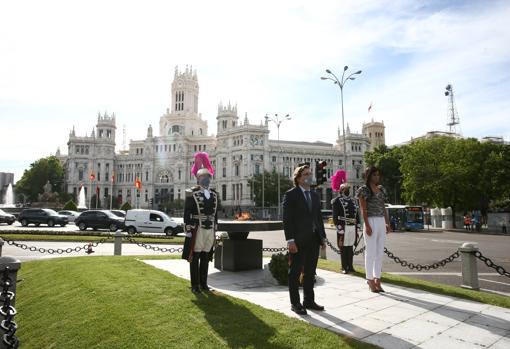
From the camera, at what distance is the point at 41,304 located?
24.8 feet

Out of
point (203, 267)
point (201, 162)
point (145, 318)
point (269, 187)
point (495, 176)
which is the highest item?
point (269, 187)

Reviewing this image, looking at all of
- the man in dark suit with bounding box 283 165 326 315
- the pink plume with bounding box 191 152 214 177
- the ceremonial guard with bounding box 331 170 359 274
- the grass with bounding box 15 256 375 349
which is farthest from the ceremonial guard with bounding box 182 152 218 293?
the ceremonial guard with bounding box 331 170 359 274

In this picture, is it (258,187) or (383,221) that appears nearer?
(383,221)

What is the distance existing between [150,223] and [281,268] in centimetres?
2206

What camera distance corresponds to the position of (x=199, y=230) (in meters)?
6.96

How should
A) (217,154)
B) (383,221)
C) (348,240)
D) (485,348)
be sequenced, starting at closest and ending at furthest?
Result: 1. (485,348)
2. (383,221)
3. (348,240)
4. (217,154)

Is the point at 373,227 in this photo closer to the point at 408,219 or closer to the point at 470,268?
the point at 470,268

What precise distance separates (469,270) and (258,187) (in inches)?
2477

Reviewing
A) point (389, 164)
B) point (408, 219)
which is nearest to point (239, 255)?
point (408, 219)

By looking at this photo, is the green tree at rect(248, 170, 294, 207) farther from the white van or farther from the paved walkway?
the paved walkway

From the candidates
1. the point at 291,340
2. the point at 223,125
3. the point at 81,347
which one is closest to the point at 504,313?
the point at 291,340

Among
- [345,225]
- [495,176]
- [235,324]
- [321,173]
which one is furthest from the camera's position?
[495,176]

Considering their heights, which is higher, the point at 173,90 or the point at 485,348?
the point at 173,90

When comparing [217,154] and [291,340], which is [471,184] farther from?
[217,154]
